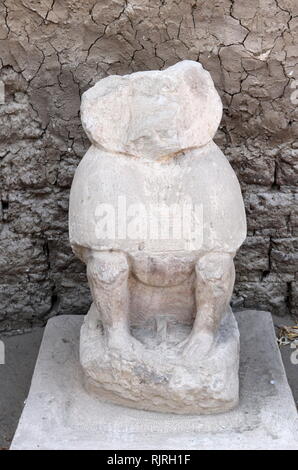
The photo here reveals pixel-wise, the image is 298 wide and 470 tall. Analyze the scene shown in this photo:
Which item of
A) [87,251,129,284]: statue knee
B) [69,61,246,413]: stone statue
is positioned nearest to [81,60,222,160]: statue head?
[69,61,246,413]: stone statue

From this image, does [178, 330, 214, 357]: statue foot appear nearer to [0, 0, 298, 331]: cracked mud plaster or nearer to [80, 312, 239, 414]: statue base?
[80, 312, 239, 414]: statue base

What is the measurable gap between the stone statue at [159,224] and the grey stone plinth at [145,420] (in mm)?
58

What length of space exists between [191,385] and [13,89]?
1476 millimetres

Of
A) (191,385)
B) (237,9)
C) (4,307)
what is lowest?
(4,307)

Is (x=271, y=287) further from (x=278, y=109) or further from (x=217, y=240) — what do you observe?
(x=217, y=240)

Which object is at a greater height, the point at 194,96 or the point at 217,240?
the point at 194,96

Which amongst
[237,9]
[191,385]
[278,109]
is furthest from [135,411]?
[237,9]

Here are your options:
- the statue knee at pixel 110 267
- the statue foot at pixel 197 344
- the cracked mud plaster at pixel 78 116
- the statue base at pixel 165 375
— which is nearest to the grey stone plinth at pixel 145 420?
the statue base at pixel 165 375

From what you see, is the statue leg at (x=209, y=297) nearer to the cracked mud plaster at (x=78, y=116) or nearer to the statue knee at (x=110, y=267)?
the statue knee at (x=110, y=267)

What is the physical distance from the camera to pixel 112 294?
8.14 feet

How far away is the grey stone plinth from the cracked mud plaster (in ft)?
2.19

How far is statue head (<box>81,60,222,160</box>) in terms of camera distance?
7.86 ft

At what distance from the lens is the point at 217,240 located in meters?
2.43

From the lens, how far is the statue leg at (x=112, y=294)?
8.05 feet
